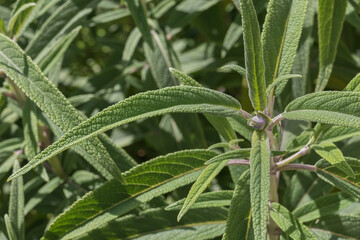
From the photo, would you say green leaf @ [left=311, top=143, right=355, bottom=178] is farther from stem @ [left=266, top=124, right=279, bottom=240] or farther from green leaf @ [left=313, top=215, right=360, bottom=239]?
green leaf @ [left=313, top=215, right=360, bottom=239]

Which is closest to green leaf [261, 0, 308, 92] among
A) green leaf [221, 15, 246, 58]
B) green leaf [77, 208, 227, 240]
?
green leaf [77, 208, 227, 240]

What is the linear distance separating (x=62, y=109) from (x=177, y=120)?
49 centimetres

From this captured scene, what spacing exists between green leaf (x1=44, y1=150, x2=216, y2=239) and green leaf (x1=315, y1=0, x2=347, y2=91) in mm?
392

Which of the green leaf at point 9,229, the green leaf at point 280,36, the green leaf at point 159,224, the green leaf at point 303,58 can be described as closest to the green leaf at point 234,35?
the green leaf at point 303,58

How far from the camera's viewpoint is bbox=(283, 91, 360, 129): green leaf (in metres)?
0.81

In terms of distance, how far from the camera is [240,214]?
977 mm

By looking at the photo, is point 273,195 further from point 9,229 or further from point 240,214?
point 9,229

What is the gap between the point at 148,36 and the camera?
4.79 ft

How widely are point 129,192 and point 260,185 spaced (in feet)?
1.18

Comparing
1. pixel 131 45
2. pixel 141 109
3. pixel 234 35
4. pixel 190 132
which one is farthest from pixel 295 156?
pixel 131 45

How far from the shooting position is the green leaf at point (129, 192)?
3.45ft

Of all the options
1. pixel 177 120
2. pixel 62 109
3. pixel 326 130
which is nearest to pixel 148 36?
pixel 177 120

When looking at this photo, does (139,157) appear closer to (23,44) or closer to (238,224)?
(23,44)

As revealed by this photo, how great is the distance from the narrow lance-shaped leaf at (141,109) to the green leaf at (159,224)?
1.13ft
